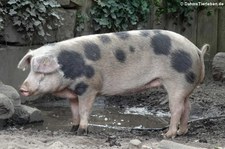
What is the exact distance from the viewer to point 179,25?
10.0 meters

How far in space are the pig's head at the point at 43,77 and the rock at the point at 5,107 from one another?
1.39ft

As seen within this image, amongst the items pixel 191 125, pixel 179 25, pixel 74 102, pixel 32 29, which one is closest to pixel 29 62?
pixel 74 102

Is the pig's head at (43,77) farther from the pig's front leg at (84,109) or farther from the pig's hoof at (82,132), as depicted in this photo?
the pig's hoof at (82,132)

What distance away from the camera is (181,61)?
5621mm

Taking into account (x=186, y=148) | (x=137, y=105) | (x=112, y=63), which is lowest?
(x=137, y=105)

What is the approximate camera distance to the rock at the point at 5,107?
19.0 feet

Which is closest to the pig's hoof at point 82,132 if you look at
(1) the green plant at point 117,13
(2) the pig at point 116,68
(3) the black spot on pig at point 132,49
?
(2) the pig at point 116,68

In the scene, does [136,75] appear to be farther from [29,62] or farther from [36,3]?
[36,3]

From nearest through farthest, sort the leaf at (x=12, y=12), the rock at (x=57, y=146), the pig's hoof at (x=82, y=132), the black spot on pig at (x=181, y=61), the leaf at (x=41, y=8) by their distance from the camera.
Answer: the rock at (x=57, y=146) < the pig's hoof at (x=82, y=132) < the black spot on pig at (x=181, y=61) < the leaf at (x=12, y=12) < the leaf at (x=41, y=8)

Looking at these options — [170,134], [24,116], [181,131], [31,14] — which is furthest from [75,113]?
[31,14]

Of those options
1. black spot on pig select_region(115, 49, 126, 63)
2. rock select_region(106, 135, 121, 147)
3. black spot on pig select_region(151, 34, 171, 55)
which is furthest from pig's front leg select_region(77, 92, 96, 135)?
black spot on pig select_region(151, 34, 171, 55)

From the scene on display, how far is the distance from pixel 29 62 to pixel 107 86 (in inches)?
30.1

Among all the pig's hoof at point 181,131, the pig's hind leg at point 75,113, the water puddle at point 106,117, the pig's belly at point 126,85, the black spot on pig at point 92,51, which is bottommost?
the water puddle at point 106,117

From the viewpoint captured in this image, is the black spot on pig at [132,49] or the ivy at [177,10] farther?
the ivy at [177,10]
